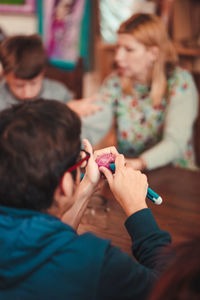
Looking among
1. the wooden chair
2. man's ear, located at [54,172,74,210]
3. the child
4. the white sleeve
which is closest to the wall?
the wooden chair

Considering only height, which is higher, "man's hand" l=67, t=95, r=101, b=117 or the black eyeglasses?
the black eyeglasses

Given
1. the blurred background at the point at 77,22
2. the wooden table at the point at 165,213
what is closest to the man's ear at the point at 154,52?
the wooden table at the point at 165,213

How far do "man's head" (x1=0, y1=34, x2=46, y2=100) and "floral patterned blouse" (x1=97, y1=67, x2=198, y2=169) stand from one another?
32 centimetres

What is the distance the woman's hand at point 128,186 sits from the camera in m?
0.69

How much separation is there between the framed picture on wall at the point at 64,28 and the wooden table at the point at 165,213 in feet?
6.53

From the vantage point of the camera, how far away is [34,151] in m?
0.57

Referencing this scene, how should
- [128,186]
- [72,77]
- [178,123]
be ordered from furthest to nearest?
[72,77]
[178,123]
[128,186]

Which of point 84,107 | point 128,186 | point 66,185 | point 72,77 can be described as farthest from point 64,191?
point 72,77

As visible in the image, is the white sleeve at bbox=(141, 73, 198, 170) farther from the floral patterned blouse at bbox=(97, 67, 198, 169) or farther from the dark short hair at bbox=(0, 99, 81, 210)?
the dark short hair at bbox=(0, 99, 81, 210)

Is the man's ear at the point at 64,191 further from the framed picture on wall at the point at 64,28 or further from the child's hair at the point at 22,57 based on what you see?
the framed picture on wall at the point at 64,28

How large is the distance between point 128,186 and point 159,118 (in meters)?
1.01

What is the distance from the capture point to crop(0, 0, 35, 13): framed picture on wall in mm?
2941

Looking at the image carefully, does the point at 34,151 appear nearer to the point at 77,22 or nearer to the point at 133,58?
the point at 133,58

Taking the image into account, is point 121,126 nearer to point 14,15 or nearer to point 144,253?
point 144,253
